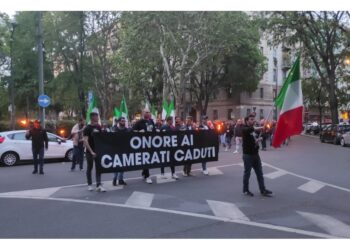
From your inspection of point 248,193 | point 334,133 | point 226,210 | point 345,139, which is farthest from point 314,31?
point 226,210

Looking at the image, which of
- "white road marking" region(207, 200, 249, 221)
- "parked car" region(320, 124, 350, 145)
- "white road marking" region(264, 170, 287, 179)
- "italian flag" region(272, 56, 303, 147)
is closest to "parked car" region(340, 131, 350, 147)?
"parked car" region(320, 124, 350, 145)

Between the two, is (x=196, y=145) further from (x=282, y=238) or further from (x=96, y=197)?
(x=282, y=238)

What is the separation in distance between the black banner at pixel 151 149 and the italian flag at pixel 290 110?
3.72 meters

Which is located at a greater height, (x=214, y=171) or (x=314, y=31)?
(x=314, y=31)

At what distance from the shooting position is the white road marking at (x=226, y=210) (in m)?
7.72

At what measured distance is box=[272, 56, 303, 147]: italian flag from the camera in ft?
30.3

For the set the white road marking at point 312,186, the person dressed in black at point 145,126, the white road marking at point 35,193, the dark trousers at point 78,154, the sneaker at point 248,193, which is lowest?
the white road marking at point 312,186

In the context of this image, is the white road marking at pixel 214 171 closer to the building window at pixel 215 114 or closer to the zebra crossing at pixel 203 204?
the zebra crossing at pixel 203 204

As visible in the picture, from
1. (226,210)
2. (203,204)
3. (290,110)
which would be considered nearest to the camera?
(226,210)

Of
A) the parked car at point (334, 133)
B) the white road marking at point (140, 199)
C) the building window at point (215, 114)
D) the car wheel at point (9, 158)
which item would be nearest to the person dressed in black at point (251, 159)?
the white road marking at point (140, 199)

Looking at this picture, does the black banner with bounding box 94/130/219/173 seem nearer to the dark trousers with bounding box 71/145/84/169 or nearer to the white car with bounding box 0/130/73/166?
the dark trousers with bounding box 71/145/84/169

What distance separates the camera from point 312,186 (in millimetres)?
11133

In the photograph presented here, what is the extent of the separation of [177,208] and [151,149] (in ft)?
12.1

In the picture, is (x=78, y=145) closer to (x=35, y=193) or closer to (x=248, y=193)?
(x=35, y=193)
